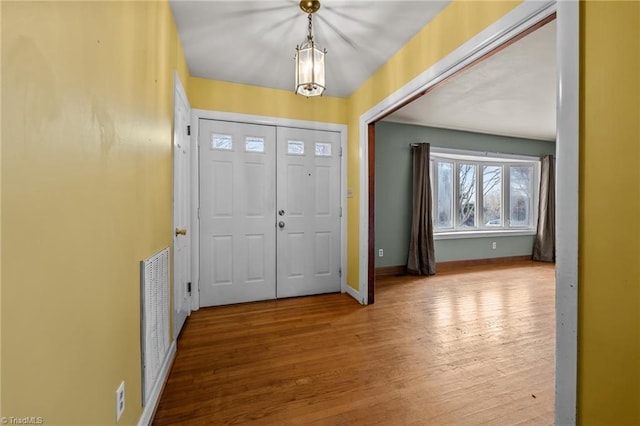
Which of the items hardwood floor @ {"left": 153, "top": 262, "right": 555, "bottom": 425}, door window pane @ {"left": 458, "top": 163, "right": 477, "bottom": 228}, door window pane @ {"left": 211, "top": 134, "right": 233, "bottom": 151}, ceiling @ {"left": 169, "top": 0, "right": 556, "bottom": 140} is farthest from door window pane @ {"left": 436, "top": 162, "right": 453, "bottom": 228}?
door window pane @ {"left": 211, "top": 134, "right": 233, "bottom": 151}

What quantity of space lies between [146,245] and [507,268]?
18.1 feet

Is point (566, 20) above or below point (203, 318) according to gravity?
above

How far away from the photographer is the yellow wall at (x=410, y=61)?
1655 mm

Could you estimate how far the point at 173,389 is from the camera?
1.66 metres

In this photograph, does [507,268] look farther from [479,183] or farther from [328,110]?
[328,110]

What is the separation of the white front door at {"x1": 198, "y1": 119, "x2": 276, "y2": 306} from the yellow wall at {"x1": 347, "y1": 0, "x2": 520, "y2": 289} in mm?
967

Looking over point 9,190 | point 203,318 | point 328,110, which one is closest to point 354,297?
point 203,318

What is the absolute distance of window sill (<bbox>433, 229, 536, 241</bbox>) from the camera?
479 cm

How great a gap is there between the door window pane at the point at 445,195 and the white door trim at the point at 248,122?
2.37 m

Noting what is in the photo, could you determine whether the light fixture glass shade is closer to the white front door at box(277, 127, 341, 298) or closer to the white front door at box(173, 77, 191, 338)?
the white front door at box(173, 77, 191, 338)

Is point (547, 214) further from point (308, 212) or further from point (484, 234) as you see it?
point (308, 212)

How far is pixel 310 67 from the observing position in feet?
5.96

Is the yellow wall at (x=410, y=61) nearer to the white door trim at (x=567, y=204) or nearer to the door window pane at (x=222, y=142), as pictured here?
the white door trim at (x=567, y=204)

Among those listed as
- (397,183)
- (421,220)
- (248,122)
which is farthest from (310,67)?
(421,220)
